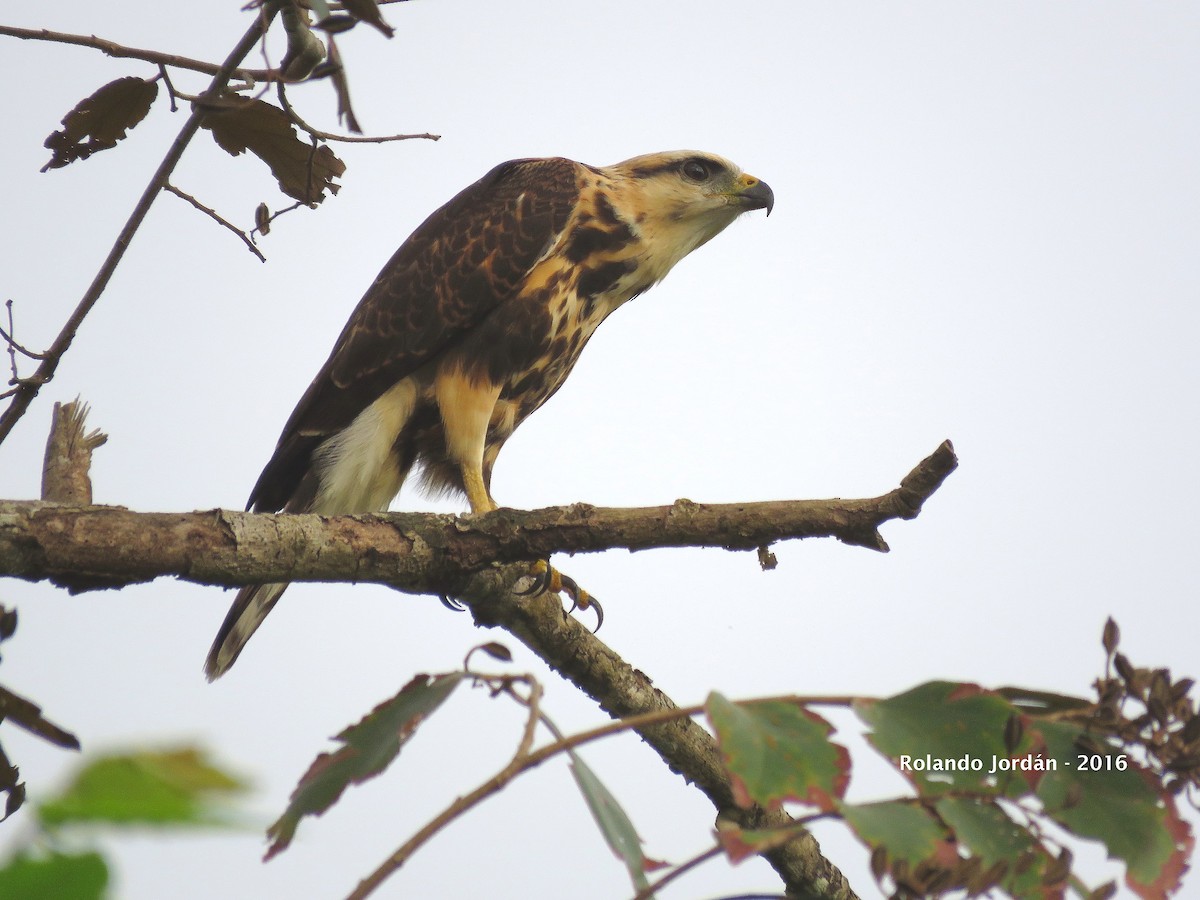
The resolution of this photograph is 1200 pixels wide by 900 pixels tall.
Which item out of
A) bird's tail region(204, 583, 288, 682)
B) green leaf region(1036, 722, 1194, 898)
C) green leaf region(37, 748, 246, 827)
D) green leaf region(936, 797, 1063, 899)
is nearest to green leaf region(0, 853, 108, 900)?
green leaf region(37, 748, 246, 827)

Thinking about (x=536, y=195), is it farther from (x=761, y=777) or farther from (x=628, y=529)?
(x=761, y=777)

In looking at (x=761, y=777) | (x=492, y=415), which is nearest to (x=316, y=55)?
(x=761, y=777)

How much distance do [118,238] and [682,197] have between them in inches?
138

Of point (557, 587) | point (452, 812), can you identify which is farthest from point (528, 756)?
point (557, 587)

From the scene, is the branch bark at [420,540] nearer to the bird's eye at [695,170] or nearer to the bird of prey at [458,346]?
the bird of prey at [458,346]

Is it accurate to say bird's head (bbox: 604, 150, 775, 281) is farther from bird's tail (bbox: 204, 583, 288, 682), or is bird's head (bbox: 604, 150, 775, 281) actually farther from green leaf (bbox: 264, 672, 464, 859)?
green leaf (bbox: 264, 672, 464, 859)

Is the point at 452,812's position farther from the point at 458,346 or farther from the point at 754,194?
the point at 754,194

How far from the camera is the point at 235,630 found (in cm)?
479

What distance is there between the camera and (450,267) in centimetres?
520

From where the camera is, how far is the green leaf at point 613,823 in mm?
1557

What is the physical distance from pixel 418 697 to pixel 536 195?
12.8 ft

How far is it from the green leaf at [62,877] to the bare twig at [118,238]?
2.25 m

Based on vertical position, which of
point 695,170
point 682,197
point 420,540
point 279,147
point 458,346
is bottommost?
point 420,540

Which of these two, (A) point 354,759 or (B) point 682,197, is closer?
(A) point 354,759
